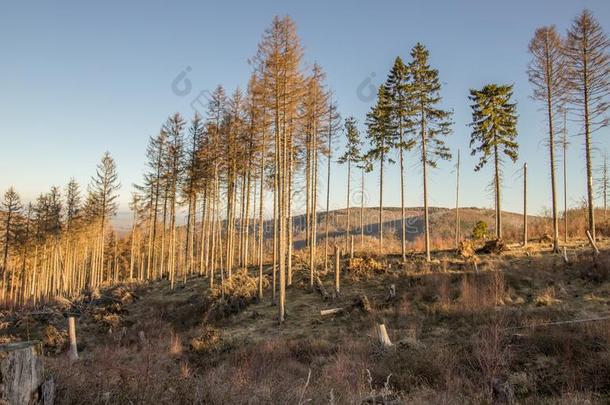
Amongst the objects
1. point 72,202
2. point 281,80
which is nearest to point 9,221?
point 72,202

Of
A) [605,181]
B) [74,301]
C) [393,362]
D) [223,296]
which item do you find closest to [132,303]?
[74,301]

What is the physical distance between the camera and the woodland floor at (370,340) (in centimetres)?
684

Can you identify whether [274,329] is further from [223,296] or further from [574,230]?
[574,230]

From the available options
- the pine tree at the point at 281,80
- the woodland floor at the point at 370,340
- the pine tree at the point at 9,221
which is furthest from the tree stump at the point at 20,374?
the pine tree at the point at 9,221

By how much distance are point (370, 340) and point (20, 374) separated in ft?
37.9

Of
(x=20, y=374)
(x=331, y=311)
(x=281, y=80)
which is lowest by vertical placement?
(x=331, y=311)

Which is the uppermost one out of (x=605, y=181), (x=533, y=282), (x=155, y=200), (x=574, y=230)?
(x=605, y=181)

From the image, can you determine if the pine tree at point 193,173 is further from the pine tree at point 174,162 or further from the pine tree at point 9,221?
the pine tree at point 9,221

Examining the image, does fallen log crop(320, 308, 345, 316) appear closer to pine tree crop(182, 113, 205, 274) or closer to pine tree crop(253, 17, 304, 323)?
pine tree crop(253, 17, 304, 323)

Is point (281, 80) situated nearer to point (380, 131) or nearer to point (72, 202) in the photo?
point (380, 131)

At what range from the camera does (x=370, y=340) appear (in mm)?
13562

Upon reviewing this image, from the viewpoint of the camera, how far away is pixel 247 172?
1134 inches

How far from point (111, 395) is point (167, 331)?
49.3 feet

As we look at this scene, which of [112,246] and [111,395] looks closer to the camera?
[111,395]
